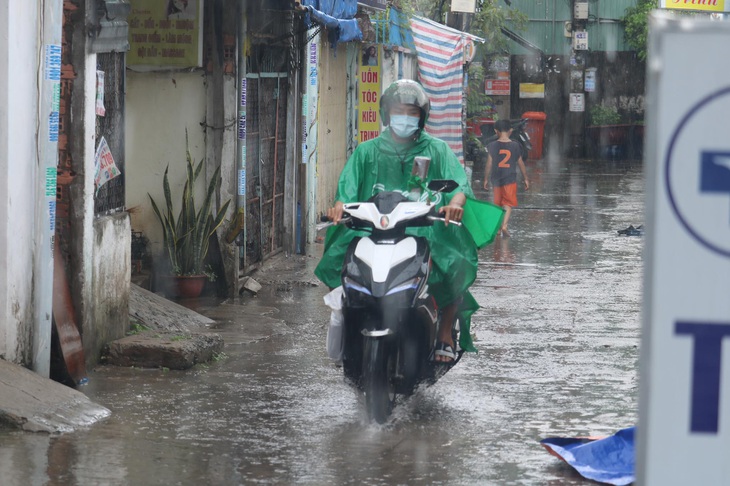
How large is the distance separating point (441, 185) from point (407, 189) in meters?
0.44

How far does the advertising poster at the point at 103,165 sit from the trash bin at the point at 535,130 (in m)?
25.4

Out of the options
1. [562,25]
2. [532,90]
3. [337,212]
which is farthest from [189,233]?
[562,25]

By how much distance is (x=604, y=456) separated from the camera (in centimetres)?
550

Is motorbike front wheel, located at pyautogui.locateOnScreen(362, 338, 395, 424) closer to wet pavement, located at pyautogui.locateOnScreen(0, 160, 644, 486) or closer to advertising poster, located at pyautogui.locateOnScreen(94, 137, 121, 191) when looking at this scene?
wet pavement, located at pyautogui.locateOnScreen(0, 160, 644, 486)

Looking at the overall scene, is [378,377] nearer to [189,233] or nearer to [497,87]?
[189,233]

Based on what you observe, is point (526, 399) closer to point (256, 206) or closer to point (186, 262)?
point (186, 262)

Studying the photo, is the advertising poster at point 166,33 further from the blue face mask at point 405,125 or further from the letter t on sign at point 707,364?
the letter t on sign at point 707,364

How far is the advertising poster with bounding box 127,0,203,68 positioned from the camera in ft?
33.2

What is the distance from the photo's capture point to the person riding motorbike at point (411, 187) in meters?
6.64

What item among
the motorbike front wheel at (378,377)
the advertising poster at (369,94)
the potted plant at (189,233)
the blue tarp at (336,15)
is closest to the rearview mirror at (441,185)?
the motorbike front wheel at (378,377)

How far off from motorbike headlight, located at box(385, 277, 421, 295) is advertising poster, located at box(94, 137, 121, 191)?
2.50 meters

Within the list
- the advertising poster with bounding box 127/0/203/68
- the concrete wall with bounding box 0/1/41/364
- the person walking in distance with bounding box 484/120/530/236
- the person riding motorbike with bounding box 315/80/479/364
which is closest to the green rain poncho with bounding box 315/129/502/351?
the person riding motorbike with bounding box 315/80/479/364

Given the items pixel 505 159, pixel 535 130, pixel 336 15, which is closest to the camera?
pixel 336 15

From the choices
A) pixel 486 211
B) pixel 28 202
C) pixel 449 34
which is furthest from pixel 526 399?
pixel 449 34
